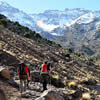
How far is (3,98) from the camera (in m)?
7.15

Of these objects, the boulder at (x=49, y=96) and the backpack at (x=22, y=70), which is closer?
the boulder at (x=49, y=96)

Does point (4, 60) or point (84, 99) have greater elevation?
point (4, 60)

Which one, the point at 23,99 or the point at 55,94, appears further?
the point at 23,99

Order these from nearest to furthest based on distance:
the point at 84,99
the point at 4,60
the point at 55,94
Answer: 1. the point at 55,94
2. the point at 84,99
3. the point at 4,60

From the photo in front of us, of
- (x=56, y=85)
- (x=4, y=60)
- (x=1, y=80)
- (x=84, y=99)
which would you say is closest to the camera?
(x=84, y=99)

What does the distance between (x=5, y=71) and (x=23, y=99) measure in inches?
126

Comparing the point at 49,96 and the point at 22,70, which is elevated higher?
the point at 22,70

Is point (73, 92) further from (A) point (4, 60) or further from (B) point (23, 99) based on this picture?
(A) point (4, 60)

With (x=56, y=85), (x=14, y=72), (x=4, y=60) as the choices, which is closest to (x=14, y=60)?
(x=4, y=60)

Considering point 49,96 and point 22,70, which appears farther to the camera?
point 22,70

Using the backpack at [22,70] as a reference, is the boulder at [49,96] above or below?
below

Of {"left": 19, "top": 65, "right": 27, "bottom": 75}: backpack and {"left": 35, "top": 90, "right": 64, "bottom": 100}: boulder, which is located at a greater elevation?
{"left": 19, "top": 65, "right": 27, "bottom": 75}: backpack

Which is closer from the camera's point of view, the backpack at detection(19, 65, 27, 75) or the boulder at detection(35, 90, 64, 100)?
the boulder at detection(35, 90, 64, 100)

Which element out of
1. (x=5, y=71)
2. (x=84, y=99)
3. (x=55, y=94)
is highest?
(x=5, y=71)
